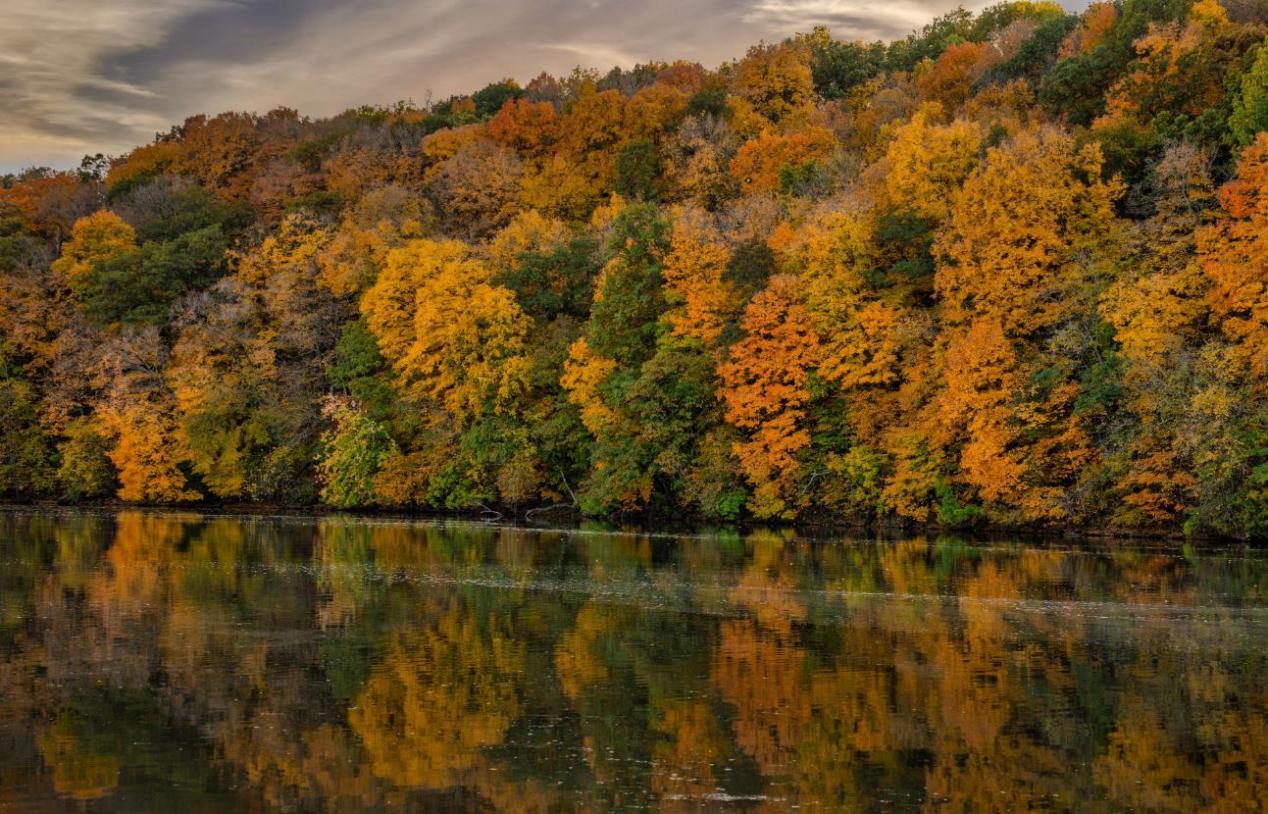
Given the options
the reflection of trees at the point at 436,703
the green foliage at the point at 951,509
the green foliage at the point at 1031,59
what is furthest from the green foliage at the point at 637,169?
the reflection of trees at the point at 436,703

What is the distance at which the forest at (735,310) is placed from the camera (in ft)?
168

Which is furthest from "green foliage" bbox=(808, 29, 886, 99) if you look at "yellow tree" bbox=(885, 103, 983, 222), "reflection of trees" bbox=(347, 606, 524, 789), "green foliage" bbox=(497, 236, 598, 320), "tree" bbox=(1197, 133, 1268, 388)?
"reflection of trees" bbox=(347, 606, 524, 789)

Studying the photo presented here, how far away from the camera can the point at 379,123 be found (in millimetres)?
139750

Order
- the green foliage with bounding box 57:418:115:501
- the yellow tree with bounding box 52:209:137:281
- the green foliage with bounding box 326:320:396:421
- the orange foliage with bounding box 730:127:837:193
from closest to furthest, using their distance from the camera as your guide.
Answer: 1. the green foliage with bounding box 326:320:396:421
2. the green foliage with bounding box 57:418:115:501
3. the orange foliage with bounding box 730:127:837:193
4. the yellow tree with bounding box 52:209:137:281

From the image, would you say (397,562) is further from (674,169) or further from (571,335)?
(674,169)

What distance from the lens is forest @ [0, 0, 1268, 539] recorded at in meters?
51.3

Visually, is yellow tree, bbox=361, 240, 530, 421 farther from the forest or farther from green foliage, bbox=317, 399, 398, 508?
green foliage, bbox=317, 399, 398, 508

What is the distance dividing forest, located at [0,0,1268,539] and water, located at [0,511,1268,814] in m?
12.8

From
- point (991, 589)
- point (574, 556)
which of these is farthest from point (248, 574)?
point (991, 589)

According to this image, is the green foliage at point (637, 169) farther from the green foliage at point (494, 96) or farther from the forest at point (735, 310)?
the green foliage at point (494, 96)

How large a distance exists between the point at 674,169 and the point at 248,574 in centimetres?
6492

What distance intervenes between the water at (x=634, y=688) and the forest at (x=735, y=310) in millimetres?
12805

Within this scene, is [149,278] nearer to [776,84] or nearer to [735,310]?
[735,310]

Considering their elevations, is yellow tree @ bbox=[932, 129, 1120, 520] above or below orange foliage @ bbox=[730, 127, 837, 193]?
below
